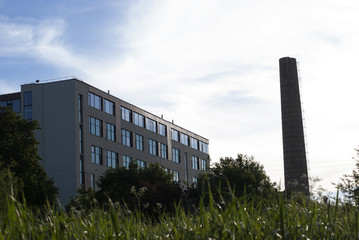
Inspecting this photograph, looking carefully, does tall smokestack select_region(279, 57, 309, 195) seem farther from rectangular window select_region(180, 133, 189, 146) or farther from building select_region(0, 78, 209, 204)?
rectangular window select_region(180, 133, 189, 146)

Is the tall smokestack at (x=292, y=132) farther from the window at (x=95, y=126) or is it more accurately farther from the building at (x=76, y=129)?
the window at (x=95, y=126)

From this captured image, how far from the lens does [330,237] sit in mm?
5961

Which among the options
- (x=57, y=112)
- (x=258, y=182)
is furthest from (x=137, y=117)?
(x=258, y=182)

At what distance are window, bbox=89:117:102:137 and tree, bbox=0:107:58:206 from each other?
68.1ft

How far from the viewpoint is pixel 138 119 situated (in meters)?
73.1

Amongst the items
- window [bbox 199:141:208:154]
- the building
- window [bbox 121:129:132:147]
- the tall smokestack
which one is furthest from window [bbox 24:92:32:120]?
window [bbox 199:141:208:154]

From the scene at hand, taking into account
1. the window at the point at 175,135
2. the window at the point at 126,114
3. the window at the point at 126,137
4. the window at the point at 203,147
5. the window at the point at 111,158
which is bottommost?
the window at the point at 111,158

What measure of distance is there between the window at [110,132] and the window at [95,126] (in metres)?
1.56

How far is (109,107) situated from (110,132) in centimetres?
307

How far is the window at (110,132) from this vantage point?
64625mm

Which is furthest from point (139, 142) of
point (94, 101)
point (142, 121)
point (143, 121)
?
point (94, 101)

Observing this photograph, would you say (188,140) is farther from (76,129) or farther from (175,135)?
(76,129)

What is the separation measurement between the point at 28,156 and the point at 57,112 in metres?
20.4

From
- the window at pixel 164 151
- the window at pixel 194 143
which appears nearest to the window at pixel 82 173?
the window at pixel 164 151
